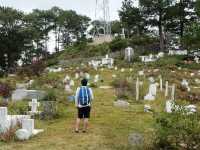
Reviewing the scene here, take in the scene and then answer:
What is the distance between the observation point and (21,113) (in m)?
18.7

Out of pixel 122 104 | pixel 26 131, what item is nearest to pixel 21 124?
pixel 26 131

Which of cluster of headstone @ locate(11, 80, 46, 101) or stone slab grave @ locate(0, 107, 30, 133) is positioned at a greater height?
cluster of headstone @ locate(11, 80, 46, 101)

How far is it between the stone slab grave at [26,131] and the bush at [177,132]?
11.3 ft

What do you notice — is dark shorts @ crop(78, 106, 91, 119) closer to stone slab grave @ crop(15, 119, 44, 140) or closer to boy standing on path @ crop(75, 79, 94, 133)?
boy standing on path @ crop(75, 79, 94, 133)

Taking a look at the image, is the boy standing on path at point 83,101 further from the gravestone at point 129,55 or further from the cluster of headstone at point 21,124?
the gravestone at point 129,55

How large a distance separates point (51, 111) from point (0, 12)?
54.5 meters

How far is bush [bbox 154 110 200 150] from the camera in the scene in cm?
1286

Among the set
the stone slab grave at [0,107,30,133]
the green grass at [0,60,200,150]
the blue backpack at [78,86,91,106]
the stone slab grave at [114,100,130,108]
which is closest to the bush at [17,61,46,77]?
the green grass at [0,60,200,150]

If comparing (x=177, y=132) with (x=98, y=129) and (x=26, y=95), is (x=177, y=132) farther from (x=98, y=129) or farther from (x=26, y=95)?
(x=26, y=95)

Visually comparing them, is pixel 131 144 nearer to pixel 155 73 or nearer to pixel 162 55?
pixel 155 73

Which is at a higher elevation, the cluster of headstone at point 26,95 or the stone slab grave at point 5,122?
the cluster of headstone at point 26,95

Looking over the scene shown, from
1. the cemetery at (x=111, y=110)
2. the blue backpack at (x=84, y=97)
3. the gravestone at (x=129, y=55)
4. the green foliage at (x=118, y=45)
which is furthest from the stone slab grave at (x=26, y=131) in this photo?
the green foliage at (x=118, y=45)

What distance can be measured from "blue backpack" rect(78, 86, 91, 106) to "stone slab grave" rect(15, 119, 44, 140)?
1.47 m

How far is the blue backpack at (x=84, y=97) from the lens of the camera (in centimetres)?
1537
